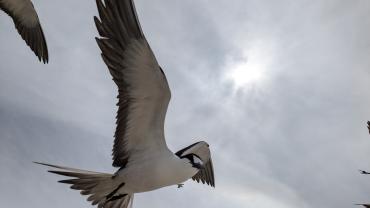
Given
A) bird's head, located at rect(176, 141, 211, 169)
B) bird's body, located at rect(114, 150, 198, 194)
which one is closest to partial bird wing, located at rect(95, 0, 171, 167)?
bird's body, located at rect(114, 150, 198, 194)

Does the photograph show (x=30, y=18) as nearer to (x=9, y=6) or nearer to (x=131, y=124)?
(x=9, y=6)

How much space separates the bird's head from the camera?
400 inches

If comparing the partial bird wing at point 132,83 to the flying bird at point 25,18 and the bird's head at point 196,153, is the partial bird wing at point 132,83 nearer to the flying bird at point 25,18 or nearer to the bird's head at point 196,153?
the bird's head at point 196,153

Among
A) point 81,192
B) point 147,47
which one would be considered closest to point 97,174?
point 81,192

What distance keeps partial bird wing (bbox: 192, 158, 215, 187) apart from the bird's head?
20.3 inches

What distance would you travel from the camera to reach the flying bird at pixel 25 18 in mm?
21047

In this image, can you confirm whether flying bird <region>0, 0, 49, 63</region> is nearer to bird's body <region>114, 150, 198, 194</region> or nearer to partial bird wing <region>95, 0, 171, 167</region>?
partial bird wing <region>95, 0, 171, 167</region>

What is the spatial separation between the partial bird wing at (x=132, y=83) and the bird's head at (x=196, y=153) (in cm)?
58

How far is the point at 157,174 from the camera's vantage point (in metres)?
9.91

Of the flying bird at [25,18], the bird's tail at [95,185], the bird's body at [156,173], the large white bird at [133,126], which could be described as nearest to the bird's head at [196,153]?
the large white bird at [133,126]

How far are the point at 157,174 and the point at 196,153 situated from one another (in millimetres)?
3188

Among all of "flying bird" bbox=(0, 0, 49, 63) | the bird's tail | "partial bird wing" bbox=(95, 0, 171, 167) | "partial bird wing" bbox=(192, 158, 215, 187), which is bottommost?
the bird's tail

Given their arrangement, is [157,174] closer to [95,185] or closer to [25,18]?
[95,185]

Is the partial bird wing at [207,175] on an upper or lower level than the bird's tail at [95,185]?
upper
